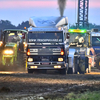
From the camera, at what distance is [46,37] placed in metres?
22.2

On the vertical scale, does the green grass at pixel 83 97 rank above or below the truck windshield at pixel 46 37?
below

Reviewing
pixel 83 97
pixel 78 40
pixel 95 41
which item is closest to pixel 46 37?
pixel 78 40

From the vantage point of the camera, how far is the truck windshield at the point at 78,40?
88.9 ft

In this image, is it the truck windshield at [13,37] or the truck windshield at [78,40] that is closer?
the truck windshield at [13,37]

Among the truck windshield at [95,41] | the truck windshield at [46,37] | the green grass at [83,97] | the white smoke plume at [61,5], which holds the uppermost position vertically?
the white smoke plume at [61,5]

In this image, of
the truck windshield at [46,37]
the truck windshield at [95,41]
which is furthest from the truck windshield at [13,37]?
the truck windshield at [95,41]

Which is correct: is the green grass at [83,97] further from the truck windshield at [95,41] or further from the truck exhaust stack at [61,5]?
the truck windshield at [95,41]


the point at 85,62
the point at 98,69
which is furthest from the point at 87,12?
the point at 85,62

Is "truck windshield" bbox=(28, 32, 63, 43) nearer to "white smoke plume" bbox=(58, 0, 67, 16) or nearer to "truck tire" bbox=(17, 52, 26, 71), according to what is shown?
"truck tire" bbox=(17, 52, 26, 71)

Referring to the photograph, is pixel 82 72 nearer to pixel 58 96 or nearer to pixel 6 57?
pixel 6 57

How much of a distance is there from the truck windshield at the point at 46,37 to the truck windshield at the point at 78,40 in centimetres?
496

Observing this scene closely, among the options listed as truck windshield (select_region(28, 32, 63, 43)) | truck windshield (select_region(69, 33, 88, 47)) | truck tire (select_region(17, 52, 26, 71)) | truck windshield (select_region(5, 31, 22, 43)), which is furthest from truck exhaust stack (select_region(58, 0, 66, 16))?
truck windshield (select_region(28, 32, 63, 43))

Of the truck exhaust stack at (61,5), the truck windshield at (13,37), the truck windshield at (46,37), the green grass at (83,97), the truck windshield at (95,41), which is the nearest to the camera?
the green grass at (83,97)

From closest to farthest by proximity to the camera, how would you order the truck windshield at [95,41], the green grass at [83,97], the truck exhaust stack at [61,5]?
the green grass at [83,97] < the truck exhaust stack at [61,5] < the truck windshield at [95,41]
